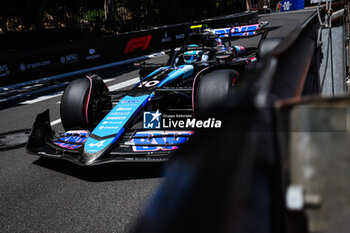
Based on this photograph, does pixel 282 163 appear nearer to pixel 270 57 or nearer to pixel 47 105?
pixel 270 57

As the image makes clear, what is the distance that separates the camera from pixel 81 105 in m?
4.50

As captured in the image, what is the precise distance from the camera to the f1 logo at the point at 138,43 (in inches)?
545

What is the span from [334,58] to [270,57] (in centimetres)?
303

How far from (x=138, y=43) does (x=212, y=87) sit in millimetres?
10660

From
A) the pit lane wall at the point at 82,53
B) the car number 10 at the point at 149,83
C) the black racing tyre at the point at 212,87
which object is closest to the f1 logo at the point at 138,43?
the pit lane wall at the point at 82,53

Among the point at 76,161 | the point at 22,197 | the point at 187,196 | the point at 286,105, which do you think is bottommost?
the point at 22,197

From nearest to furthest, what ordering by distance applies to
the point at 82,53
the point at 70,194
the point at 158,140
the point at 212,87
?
the point at 70,194
the point at 158,140
the point at 212,87
the point at 82,53

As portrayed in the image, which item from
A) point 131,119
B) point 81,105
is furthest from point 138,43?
point 131,119

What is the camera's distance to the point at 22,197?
11.3 ft

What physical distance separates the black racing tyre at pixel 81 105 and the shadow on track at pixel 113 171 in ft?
2.01

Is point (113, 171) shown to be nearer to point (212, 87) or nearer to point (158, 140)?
point (158, 140)

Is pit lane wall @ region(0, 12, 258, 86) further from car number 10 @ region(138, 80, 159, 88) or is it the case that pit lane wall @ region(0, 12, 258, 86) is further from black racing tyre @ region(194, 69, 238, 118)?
black racing tyre @ region(194, 69, 238, 118)

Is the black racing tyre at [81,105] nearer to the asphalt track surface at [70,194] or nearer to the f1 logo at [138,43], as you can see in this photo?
the asphalt track surface at [70,194]

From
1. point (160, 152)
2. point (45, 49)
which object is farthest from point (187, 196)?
point (45, 49)
